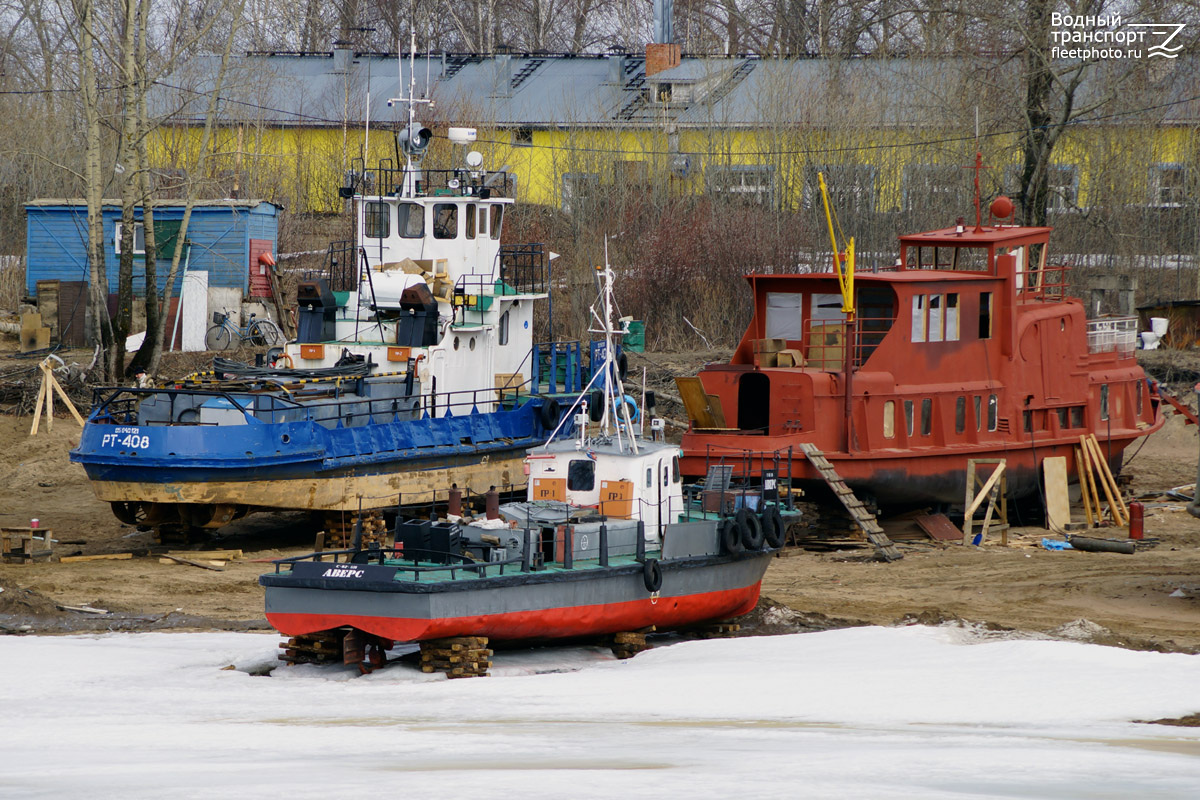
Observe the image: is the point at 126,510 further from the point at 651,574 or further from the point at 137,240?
the point at 137,240

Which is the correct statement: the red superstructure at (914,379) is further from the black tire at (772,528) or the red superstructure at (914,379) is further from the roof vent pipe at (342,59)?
the roof vent pipe at (342,59)

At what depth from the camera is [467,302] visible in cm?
2384

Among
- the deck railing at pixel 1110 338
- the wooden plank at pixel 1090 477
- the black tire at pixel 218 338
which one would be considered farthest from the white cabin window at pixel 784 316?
the black tire at pixel 218 338

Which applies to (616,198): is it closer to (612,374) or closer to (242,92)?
(242,92)

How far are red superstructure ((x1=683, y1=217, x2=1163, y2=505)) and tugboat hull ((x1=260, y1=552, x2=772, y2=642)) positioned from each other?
5.47 meters

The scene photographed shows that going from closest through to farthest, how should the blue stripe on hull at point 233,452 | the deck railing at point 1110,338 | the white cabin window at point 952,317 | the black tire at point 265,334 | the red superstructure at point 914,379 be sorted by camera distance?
the blue stripe on hull at point 233,452 → the red superstructure at point 914,379 → the white cabin window at point 952,317 → the deck railing at point 1110,338 → the black tire at point 265,334

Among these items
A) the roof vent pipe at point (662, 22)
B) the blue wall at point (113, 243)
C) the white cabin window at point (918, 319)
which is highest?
the roof vent pipe at point (662, 22)

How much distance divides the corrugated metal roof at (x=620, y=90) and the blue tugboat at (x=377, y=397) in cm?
1086

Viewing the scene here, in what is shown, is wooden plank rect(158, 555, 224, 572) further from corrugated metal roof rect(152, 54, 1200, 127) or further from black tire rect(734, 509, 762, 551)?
corrugated metal roof rect(152, 54, 1200, 127)

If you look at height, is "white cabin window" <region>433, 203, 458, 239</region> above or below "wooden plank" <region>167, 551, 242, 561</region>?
above

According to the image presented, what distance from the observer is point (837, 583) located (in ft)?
65.9

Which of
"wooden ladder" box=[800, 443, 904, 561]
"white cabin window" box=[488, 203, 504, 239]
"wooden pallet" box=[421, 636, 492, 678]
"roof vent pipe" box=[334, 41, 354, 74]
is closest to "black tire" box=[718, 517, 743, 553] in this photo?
"wooden pallet" box=[421, 636, 492, 678]

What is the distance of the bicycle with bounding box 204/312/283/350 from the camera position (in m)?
33.0

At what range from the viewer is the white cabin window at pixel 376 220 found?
25.1m
